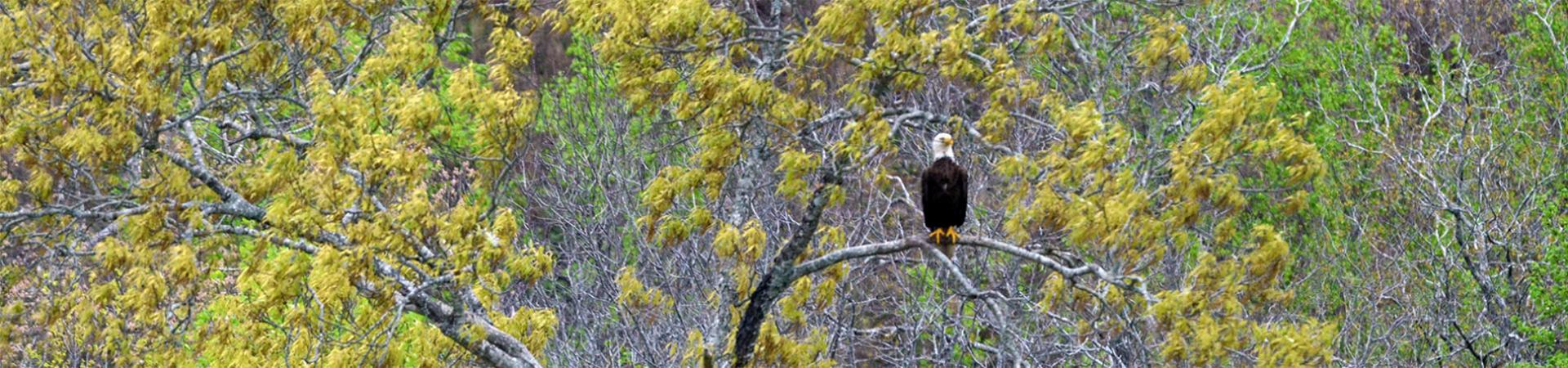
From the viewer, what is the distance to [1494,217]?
1563cm

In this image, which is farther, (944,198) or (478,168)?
(944,198)

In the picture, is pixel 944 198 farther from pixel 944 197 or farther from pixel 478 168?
pixel 478 168

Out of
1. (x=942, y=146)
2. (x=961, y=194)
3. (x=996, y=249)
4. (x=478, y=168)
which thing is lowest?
(x=961, y=194)

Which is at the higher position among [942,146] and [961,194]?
[942,146]

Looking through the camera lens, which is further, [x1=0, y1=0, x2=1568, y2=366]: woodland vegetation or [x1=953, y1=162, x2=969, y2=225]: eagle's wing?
[x1=953, y1=162, x2=969, y2=225]: eagle's wing

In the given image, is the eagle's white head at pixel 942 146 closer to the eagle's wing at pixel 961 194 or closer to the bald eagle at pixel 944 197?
the bald eagle at pixel 944 197

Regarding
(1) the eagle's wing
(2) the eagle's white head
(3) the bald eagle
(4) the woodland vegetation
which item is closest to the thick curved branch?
(4) the woodland vegetation

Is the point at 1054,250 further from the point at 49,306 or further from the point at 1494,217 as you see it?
the point at 1494,217

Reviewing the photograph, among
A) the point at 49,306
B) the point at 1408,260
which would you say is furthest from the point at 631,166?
the point at 49,306

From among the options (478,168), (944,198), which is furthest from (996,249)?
(478,168)

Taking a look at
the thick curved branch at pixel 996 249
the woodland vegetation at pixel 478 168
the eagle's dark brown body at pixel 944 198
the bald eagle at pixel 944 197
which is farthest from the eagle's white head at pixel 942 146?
Answer: the thick curved branch at pixel 996 249

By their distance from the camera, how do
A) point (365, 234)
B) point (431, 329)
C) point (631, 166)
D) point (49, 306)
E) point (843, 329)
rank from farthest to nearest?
point (631, 166) → point (843, 329) → point (49, 306) → point (431, 329) → point (365, 234)

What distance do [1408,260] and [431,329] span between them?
1176cm

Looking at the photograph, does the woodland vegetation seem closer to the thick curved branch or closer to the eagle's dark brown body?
the thick curved branch
